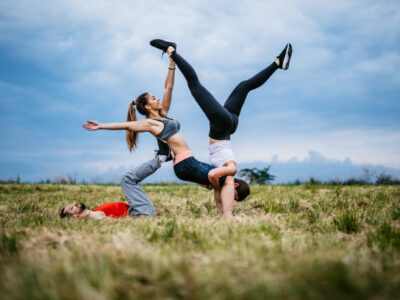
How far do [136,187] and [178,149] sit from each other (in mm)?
1290

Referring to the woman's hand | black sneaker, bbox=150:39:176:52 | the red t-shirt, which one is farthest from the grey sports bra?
the red t-shirt

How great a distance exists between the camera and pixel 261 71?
5.30 meters

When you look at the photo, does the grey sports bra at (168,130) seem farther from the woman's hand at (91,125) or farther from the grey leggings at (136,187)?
the woman's hand at (91,125)

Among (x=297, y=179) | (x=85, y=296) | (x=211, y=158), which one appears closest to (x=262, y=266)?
(x=85, y=296)

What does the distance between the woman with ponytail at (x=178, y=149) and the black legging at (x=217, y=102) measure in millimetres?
565

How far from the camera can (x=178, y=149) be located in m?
4.88

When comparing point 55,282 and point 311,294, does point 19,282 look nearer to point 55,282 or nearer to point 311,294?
point 55,282

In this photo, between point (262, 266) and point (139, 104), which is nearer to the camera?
point (262, 266)

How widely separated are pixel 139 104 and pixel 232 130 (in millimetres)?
1748

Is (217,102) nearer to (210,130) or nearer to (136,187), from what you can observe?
(210,130)

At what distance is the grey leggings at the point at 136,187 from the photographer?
17.8 ft

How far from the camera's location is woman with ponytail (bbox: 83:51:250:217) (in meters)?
4.52

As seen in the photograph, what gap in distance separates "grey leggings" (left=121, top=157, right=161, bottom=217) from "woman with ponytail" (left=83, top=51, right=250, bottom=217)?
550 millimetres

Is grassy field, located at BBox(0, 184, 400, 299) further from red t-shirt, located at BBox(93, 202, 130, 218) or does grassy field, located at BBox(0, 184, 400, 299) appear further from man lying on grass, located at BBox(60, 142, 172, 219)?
red t-shirt, located at BBox(93, 202, 130, 218)
